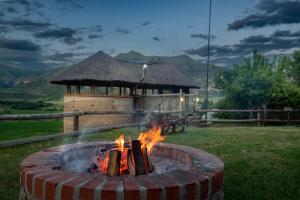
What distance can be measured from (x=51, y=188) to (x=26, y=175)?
0.46 meters

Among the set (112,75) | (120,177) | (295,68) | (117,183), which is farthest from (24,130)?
(295,68)

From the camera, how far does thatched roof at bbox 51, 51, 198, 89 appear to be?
1911 centimetres

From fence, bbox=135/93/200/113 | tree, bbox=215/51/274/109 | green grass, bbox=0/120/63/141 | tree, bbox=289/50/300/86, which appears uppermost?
tree, bbox=289/50/300/86

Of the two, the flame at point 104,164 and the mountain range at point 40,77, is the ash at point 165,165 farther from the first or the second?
the mountain range at point 40,77

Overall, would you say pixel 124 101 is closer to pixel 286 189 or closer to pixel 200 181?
pixel 286 189

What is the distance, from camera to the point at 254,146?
7.73m

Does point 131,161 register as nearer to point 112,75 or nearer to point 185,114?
point 185,114

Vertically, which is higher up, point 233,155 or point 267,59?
point 267,59

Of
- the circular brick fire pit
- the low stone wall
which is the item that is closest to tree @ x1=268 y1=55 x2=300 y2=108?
the low stone wall

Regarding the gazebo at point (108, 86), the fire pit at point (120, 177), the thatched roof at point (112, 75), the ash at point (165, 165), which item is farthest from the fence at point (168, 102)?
the fire pit at point (120, 177)

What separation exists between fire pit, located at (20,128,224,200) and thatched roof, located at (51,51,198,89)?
1556cm

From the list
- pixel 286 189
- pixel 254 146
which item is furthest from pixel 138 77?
pixel 286 189

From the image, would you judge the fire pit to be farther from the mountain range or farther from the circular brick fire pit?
the mountain range

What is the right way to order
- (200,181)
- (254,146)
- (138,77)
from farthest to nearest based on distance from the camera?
(138,77) → (254,146) → (200,181)
